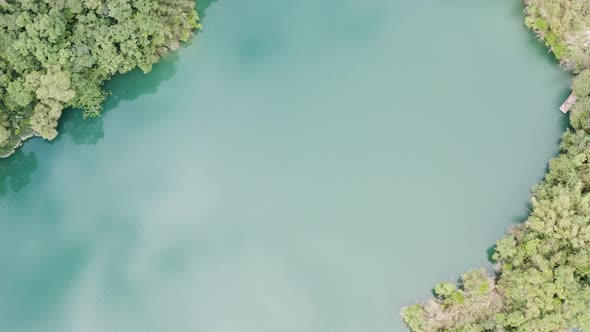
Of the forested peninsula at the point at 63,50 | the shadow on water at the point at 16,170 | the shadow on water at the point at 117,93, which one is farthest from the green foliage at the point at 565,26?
the shadow on water at the point at 16,170

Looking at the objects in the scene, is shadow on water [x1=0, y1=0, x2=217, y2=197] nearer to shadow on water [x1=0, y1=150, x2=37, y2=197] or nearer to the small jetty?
shadow on water [x1=0, y1=150, x2=37, y2=197]

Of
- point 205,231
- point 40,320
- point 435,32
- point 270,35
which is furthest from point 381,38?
point 40,320

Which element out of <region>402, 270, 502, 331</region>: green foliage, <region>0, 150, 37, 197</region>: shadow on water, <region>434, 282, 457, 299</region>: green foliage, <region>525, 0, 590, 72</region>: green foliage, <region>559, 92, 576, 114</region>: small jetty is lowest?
<region>402, 270, 502, 331</region>: green foliage

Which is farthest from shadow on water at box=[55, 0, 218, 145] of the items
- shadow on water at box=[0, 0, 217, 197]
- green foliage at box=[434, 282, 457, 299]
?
green foliage at box=[434, 282, 457, 299]

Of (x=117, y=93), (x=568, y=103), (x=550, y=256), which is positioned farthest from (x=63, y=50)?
(x=568, y=103)

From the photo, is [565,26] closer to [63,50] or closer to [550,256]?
[550,256]

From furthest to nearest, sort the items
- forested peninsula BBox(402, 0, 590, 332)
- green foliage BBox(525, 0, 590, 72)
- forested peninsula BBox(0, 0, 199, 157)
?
1. green foliage BBox(525, 0, 590, 72)
2. forested peninsula BBox(0, 0, 199, 157)
3. forested peninsula BBox(402, 0, 590, 332)

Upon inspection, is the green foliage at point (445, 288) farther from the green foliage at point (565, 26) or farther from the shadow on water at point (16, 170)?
the shadow on water at point (16, 170)
